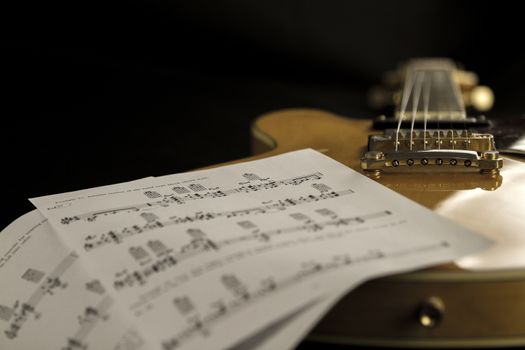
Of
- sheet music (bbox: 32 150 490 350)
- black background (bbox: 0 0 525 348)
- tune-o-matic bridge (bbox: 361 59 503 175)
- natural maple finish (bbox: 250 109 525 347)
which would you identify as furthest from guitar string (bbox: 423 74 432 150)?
black background (bbox: 0 0 525 348)

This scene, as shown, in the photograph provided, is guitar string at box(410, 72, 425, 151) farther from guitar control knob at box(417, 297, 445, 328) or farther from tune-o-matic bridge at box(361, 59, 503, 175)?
guitar control knob at box(417, 297, 445, 328)

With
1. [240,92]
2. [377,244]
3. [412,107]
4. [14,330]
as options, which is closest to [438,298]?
[377,244]

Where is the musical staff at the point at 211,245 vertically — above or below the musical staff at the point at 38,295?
above

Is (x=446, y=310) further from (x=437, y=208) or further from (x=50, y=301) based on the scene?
(x=50, y=301)

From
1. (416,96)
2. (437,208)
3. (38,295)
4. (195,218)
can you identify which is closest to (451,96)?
(416,96)

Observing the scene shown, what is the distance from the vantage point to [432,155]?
0.77 metres

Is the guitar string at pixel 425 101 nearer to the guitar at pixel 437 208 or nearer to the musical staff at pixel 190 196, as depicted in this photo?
the guitar at pixel 437 208

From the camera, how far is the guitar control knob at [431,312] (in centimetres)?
54

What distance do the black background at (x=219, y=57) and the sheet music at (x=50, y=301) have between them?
0.67 metres

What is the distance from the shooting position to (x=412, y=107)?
3.35 feet

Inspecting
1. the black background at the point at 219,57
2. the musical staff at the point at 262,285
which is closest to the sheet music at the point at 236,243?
the musical staff at the point at 262,285

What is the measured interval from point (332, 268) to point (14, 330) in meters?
0.28

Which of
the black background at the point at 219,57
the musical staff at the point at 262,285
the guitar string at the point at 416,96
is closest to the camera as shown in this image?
the musical staff at the point at 262,285

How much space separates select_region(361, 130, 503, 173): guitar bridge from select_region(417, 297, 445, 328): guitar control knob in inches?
9.9
